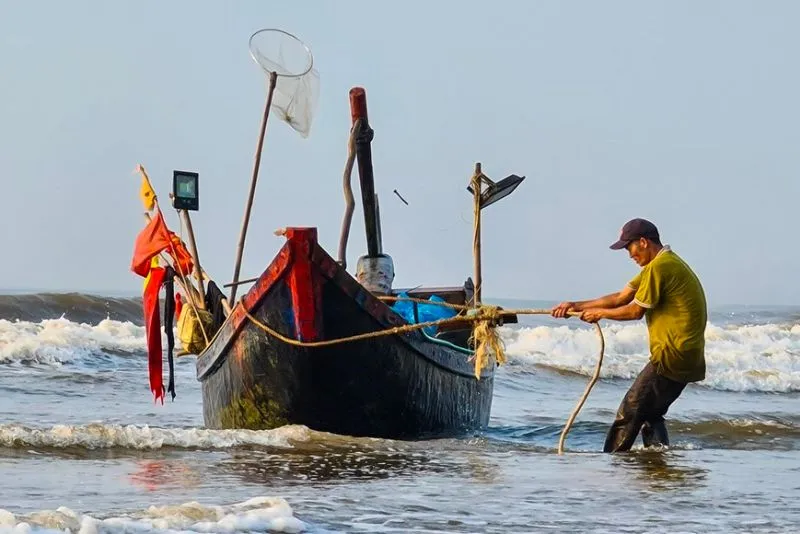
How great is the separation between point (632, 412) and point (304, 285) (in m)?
2.60

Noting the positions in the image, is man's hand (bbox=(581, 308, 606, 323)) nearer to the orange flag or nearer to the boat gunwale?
the boat gunwale

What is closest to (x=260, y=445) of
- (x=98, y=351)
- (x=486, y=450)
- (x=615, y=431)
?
(x=486, y=450)

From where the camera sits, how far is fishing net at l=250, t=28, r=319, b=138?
10.9 metres

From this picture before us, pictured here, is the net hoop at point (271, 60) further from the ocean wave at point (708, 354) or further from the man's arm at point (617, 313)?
the ocean wave at point (708, 354)

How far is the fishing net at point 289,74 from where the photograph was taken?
10.9 m

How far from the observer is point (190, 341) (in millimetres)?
10633

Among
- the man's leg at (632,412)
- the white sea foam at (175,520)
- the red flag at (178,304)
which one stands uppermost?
the red flag at (178,304)

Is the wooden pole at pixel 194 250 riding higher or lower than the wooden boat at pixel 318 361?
higher

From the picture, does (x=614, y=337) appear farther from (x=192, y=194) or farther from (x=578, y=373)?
(x=192, y=194)

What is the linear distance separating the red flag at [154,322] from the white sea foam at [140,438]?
0.77 meters

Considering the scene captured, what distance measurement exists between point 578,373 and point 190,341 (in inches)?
548

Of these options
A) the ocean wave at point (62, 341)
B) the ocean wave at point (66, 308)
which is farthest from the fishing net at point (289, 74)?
the ocean wave at point (66, 308)

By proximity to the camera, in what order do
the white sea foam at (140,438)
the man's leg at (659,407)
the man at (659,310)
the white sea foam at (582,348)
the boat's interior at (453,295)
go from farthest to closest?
1. the white sea foam at (582,348)
2. the boat's interior at (453,295)
3. the white sea foam at (140,438)
4. the man's leg at (659,407)
5. the man at (659,310)

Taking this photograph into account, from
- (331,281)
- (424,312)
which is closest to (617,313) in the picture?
(331,281)
